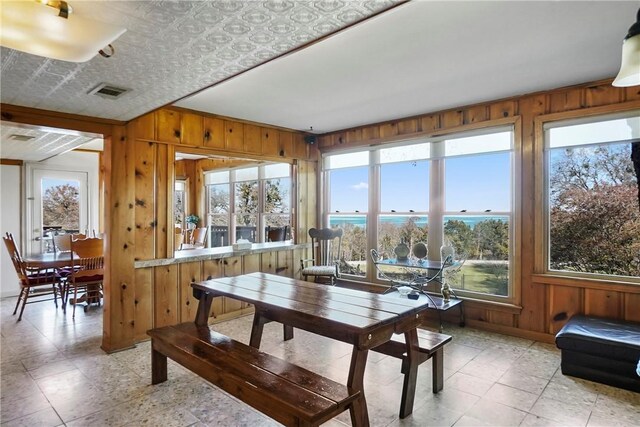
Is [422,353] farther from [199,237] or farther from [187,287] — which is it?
[199,237]

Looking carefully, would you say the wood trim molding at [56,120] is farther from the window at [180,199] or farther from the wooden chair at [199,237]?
the window at [180,199]

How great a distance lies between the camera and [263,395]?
1.79 meters

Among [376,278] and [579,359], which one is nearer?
[579,359]

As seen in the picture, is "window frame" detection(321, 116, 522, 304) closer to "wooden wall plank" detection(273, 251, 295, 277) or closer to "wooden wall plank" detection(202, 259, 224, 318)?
"wooden wall plank" detection(273, 251, 295, 277)

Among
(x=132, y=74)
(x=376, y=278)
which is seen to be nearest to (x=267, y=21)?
(x=132, y=74)

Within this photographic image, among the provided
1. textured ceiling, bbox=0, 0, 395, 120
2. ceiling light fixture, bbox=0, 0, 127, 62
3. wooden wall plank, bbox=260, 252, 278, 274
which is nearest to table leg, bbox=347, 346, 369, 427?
textured ceiling, bbox=0, 0, 395, 120

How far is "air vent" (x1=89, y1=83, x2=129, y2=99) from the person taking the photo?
2512 millimetres

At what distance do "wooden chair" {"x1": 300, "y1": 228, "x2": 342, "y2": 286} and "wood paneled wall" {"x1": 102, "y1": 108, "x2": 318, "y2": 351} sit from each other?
3.01 feet

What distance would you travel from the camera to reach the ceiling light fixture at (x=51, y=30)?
4.46 feet

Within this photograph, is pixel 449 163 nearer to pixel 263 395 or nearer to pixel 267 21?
pixel 267 21

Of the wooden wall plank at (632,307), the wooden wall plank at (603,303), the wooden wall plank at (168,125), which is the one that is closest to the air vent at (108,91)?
the wooden wall plank at (168,125)

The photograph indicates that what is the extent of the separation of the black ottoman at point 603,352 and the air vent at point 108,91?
3.95 metres

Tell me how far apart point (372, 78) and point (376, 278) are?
2.81 metres

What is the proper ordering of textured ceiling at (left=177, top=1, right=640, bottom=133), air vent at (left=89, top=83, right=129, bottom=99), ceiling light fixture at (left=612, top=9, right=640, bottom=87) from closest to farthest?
ceiling light fixture at (left=612, top=9, right=640, bottom=87)
textured ceiling at (left=177, top=1, right=640, bottom=133)
air vent at (left=89, top=83, right=129, bottom=99)
